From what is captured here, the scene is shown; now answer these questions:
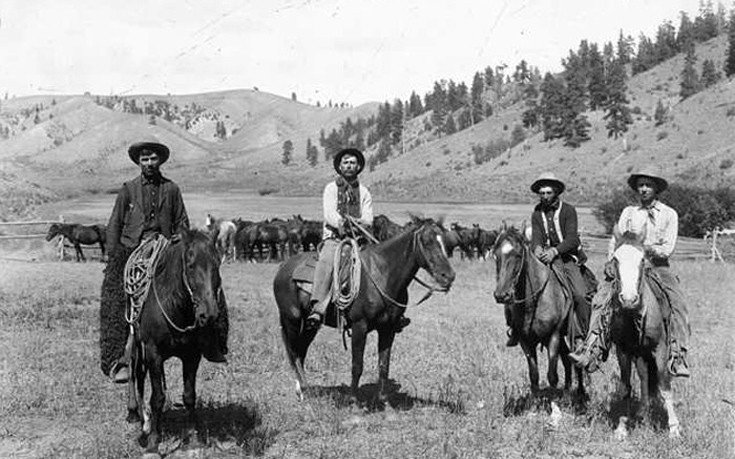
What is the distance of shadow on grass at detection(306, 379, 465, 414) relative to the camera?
8.34 meters

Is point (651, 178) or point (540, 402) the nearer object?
point (651, 178)

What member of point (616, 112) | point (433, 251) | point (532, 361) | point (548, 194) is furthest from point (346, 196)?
point (616, 112)

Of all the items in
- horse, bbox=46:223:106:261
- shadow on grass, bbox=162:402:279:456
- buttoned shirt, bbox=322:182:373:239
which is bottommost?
shadow on grass, bbox=162:402:279:456

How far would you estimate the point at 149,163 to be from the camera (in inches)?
278

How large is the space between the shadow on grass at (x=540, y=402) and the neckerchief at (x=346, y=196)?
3250 millimetres

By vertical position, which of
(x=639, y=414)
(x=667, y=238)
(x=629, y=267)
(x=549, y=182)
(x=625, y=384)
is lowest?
(x=639, y=414)

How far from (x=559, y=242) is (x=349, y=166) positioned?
9.77 ft

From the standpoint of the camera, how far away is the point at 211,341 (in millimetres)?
6684

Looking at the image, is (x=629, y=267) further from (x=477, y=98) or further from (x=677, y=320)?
(x=477, y=98)

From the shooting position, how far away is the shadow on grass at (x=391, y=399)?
8344 mm

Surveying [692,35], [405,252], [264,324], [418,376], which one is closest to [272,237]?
[264,324]

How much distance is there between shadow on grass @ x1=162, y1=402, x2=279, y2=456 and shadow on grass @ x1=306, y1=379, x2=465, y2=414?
3.62 ft

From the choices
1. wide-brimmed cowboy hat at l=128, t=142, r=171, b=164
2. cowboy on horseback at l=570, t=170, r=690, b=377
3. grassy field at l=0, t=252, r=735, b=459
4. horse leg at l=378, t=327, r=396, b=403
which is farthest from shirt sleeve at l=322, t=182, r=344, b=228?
cowboy on horseback at l=570, t=170, r=690, b=377

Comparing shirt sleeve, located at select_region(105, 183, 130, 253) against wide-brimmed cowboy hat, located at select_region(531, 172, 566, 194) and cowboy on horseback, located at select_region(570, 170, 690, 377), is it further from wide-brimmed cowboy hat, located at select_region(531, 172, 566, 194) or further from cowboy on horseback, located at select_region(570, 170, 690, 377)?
cowboy on horseback, located at select_region(570, 170, 690, 377)
